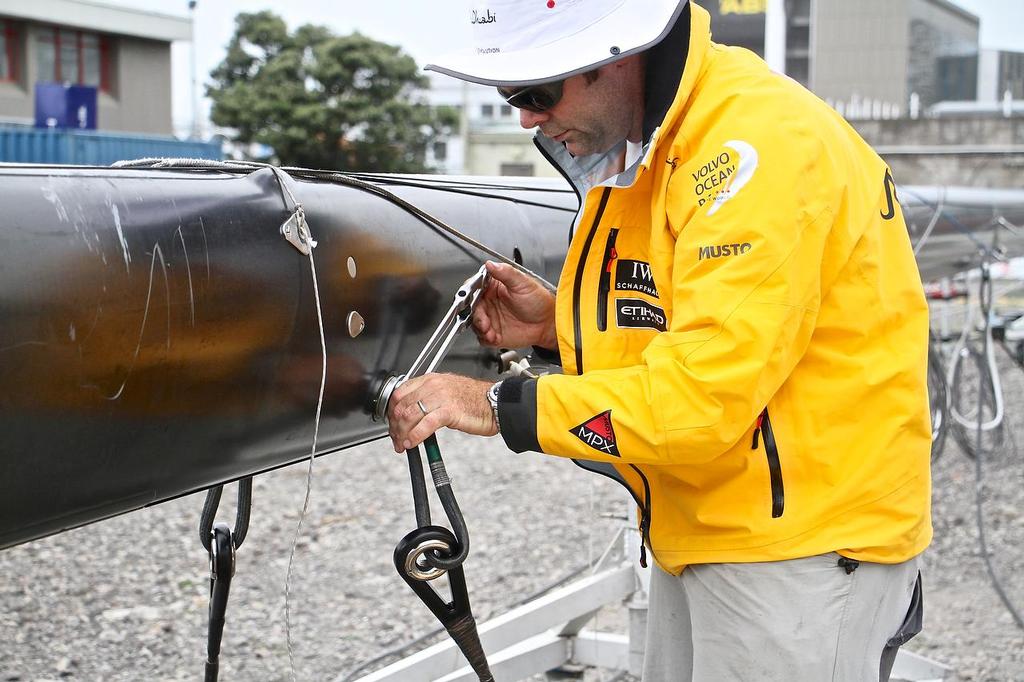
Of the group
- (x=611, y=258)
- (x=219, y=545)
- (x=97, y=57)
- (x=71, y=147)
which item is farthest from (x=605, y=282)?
(x=97, y=57)

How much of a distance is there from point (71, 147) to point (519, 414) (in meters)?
17.9

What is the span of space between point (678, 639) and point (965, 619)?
2.98 meters

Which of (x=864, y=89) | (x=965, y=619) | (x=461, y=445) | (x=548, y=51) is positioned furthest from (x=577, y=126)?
(x=864, y=89)

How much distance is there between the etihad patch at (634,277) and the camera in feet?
5.81

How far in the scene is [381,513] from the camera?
5.86 meters

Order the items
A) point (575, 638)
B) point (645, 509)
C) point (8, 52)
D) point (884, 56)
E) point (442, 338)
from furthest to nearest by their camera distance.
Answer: point (884, 56)
point (8, 52)
point (575, 638)
point (442, 338)
point (645, 509)

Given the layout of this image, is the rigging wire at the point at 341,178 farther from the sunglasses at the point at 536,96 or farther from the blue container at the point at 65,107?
the blue container at the point at 65,107

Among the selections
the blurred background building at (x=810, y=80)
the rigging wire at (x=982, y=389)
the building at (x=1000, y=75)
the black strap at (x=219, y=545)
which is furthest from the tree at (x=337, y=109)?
the black strap at (x=219, y=545)

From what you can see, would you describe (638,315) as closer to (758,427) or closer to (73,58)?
(758,427)

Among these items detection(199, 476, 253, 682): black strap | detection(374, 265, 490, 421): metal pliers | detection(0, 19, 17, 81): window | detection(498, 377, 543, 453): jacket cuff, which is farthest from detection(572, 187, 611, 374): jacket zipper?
detection(0, 19, 17, 81): window

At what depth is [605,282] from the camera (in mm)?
1807

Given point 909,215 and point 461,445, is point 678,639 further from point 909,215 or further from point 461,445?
point 461,445

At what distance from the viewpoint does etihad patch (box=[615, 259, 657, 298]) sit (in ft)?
5.81

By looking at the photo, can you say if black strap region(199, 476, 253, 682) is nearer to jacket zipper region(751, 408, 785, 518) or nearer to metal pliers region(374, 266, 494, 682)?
metal pliers region(374, 266, 494, 682)
